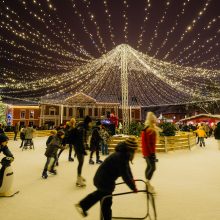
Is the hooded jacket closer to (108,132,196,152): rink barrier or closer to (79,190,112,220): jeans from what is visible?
(79,190,112,220): jeans

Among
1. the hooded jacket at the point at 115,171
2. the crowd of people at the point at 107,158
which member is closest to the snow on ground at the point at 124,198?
the crowd of people at the point at 107,158

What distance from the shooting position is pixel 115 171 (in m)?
3.09

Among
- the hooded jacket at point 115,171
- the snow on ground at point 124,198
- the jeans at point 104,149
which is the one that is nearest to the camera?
the hooded jacket at point 115,171

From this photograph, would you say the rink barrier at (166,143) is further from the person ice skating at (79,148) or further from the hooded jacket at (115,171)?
the hooded jacket at (115,171)

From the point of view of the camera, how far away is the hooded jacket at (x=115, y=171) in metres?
3.06

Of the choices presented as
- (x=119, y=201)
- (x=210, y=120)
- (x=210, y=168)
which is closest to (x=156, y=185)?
(x=119, y=201)

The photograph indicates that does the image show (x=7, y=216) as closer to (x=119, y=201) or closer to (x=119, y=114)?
(x=119, y=201)

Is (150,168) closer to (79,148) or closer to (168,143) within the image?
(79,148)

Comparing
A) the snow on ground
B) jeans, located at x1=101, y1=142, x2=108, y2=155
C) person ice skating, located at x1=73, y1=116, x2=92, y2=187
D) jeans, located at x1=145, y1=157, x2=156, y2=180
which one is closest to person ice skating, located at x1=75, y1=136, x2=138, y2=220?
→ the snow on ground

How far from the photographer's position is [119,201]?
4.57m

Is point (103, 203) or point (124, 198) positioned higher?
point (103, 203)

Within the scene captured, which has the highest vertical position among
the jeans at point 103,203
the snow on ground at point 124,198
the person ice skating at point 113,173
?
the person ice skating at point 113,173

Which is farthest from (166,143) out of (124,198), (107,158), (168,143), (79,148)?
(107,158)

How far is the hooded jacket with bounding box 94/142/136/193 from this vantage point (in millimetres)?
3061
